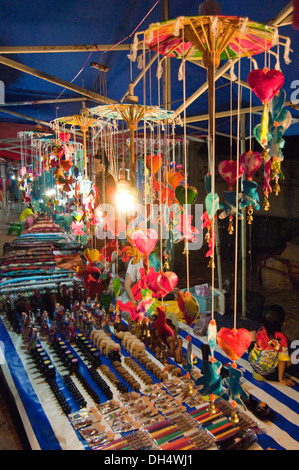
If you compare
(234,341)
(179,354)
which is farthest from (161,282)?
(179,354)

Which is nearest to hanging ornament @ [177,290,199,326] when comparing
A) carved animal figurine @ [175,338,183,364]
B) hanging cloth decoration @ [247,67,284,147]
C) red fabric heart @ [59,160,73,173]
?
hanging cloth decoration @ [247,67,284,147]

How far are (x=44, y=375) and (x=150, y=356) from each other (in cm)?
76

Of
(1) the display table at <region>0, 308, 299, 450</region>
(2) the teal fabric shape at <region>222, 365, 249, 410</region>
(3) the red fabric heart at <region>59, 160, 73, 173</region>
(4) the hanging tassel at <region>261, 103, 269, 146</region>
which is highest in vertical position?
(3) the red fabric heart at <region>59, 160, 73, 173</region>

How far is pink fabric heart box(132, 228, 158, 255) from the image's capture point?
4.44 feet

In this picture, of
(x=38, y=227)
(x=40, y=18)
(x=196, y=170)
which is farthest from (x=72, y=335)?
(x=196, y=170)

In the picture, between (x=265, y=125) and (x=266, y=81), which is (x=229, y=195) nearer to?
(x=265, y=125)

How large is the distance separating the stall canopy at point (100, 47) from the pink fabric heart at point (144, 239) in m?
0.53

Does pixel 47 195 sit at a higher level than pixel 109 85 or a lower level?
lower

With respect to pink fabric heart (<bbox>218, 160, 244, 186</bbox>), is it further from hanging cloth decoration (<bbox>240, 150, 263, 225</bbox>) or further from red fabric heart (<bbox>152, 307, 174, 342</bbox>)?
red fabric heart (<bbox>152, 307, 174, 342</bbox>)

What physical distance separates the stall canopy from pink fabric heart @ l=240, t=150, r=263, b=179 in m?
0.28

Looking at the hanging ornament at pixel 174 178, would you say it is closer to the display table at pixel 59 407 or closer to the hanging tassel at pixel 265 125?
the hanging tassel at pixel 265 125

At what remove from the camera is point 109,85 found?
3096 mm
